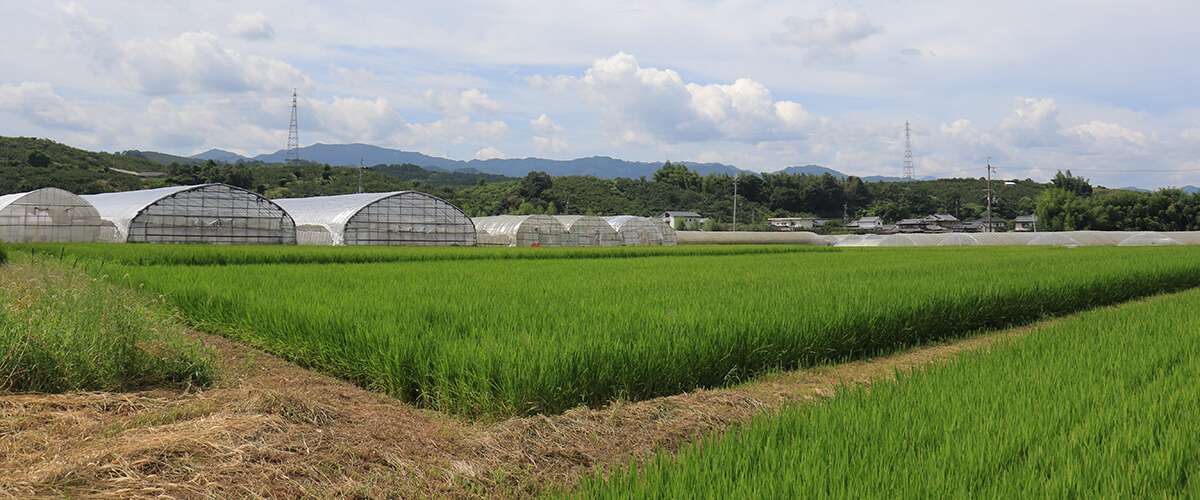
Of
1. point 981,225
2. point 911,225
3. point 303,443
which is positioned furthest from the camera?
point 911,225

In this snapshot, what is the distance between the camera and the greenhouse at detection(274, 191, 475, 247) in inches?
1109

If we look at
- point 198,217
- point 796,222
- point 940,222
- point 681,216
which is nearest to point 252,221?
point 198,217

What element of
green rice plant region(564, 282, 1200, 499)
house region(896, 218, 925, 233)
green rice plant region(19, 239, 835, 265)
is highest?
house region(896, 218, 925, 233)

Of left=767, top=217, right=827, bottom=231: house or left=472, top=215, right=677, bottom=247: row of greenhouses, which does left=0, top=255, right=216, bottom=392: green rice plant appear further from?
left=767, top=217, right=827, bottom=231: house

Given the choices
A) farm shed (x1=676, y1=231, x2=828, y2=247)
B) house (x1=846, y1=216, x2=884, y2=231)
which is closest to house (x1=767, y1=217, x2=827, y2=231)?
house (x1=846, y1=216, x2=884, y2=231)

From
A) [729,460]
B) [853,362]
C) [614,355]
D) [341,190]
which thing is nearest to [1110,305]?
[853,362]

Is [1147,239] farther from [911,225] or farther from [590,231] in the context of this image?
[911,225]

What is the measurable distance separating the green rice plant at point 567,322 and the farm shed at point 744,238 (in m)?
31.9

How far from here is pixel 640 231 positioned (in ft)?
126

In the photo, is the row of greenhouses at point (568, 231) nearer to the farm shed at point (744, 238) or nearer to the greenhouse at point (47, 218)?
the farm shed at point (744, 238)

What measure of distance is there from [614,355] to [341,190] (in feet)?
192

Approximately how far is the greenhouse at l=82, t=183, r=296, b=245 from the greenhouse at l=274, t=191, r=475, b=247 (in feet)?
5.32

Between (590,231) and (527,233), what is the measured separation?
3880 mm

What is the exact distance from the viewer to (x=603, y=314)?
5832 millimetres
